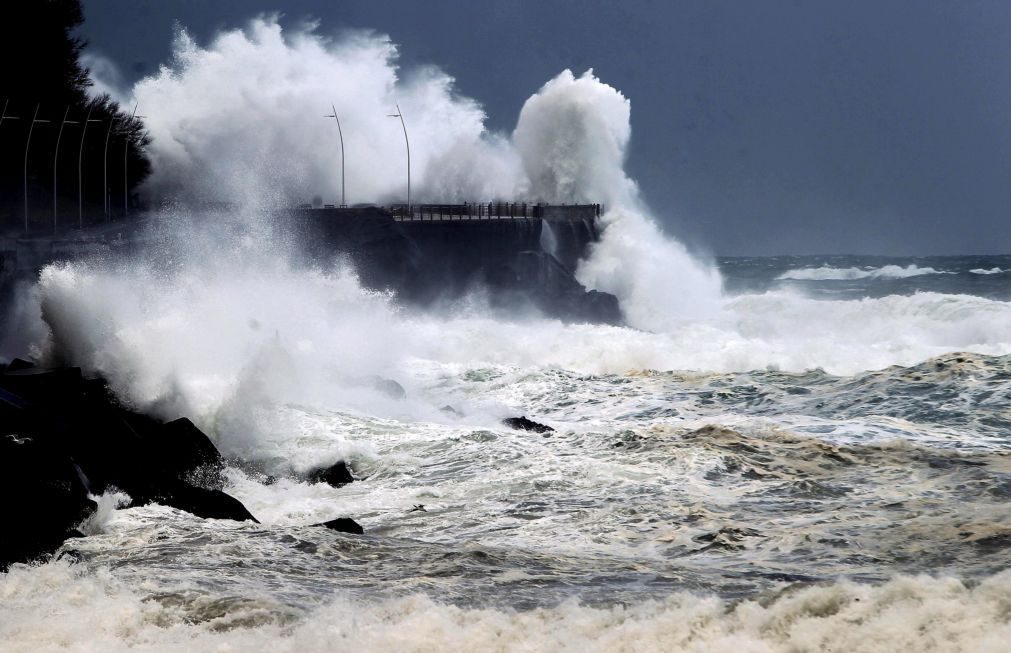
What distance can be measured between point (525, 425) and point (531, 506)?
4.83 metres

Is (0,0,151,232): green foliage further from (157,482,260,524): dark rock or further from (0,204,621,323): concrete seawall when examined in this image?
(157,482,260,524): dark rock

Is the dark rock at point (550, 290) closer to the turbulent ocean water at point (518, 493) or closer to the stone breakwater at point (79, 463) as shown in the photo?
the turbulent ocean water at point (518, 493)

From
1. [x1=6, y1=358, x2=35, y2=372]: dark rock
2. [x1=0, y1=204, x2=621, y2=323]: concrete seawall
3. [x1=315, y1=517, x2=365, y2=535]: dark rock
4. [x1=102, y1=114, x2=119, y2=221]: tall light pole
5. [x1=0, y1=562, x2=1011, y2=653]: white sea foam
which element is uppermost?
[x1=102, y1=114, x2=119, y2=221]: tall light pole

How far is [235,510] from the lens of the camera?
9.99m

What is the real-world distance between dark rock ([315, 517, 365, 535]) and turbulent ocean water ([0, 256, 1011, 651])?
18cm

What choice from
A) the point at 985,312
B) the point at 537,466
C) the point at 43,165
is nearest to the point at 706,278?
the point at 985,312

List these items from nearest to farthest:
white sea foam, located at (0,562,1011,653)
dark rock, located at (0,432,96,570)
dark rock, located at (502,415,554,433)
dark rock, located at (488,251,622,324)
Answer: white sea foam, located at (0,562,1011,653) → dark rock, located at (0,432,96,570) → dark rock, located at (502,415,554,433) → dark rock, located at (488,251,622,324)

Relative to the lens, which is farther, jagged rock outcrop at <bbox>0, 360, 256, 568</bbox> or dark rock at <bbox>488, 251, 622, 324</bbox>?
dark rock at <bbox>488, 251, 622, 324</bbox>

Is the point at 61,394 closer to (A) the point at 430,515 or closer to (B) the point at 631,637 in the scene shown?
(A) the point at 430,515

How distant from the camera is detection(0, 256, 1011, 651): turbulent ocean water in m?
6.39

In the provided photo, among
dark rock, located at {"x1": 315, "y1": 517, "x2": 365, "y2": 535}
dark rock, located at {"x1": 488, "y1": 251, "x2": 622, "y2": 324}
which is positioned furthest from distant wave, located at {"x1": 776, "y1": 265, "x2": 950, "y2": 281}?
dark rock, located at {"x1": 315, "y1": 517, "x2": 365, "y2": 535}

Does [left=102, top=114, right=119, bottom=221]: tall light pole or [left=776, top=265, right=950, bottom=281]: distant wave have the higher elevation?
[left=102, top=114, right=119, bottom=221]: tall light pole

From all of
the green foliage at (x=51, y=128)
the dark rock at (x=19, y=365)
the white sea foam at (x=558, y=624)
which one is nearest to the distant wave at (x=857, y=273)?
the green foliage at (x=51, y=128)

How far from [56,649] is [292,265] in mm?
26329
